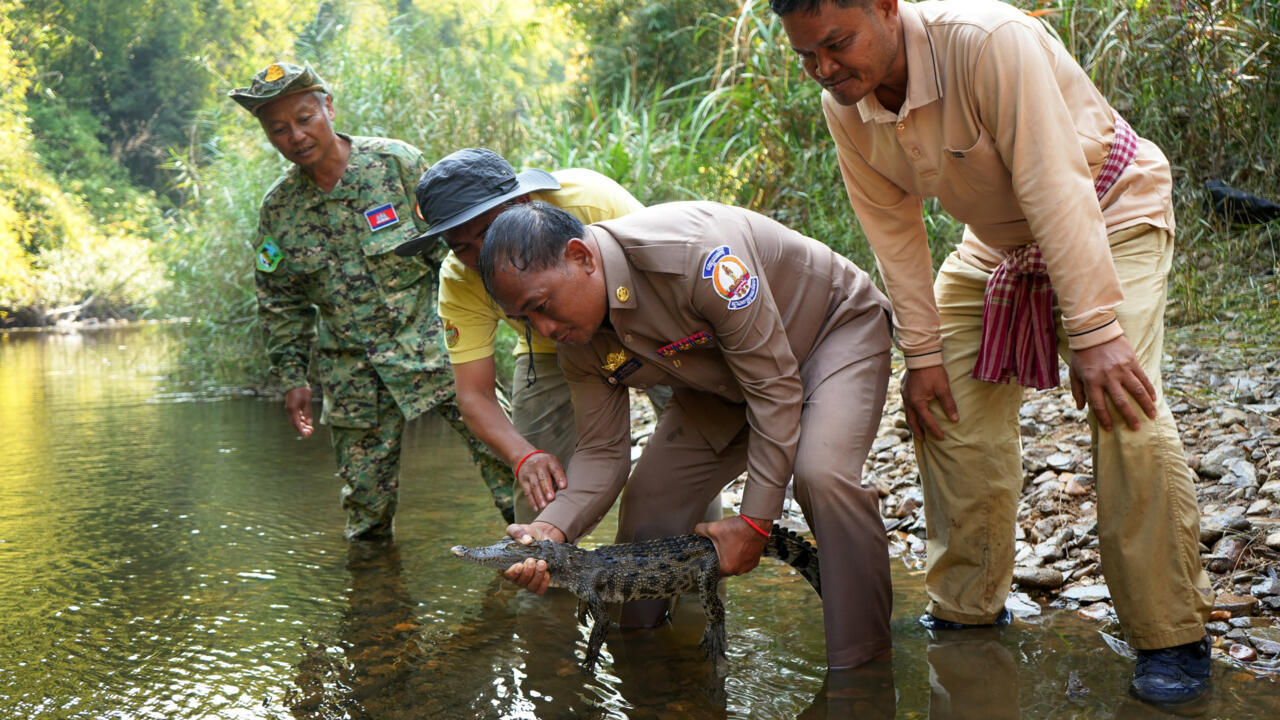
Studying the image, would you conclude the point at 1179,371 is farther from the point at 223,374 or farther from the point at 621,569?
the point at 223,374

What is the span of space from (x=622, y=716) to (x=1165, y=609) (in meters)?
1.59

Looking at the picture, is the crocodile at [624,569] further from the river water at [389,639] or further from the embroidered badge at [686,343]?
the embroidered badge at [686,343]

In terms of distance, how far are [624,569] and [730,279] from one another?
3.50 ft

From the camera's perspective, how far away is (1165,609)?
2.75m

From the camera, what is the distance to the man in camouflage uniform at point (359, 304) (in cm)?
504

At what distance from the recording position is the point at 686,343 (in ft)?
10.5

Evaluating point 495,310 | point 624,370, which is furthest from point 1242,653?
point 495,310

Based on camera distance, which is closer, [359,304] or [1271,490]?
[1271,490]

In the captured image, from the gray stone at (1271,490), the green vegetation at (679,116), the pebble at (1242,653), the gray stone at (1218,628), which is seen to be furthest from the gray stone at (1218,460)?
the green vegetation at (679,116)

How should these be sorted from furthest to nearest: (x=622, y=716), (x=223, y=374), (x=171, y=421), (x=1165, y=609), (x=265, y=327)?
(x=223, y=374) → (x=171, y=421) → (x=265, y=327) → (x=622, y=716) → (x=1165, y=609)

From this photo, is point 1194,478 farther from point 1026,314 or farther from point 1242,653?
point 1026,314

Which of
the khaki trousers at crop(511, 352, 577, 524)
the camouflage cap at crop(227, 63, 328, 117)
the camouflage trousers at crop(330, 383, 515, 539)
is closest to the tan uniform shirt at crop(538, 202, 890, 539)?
the khaki trousers at crop(511, 352, 577, 524)

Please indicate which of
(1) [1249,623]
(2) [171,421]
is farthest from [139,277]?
(1) [1249,623]

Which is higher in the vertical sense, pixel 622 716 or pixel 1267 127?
pixel 1267 127
